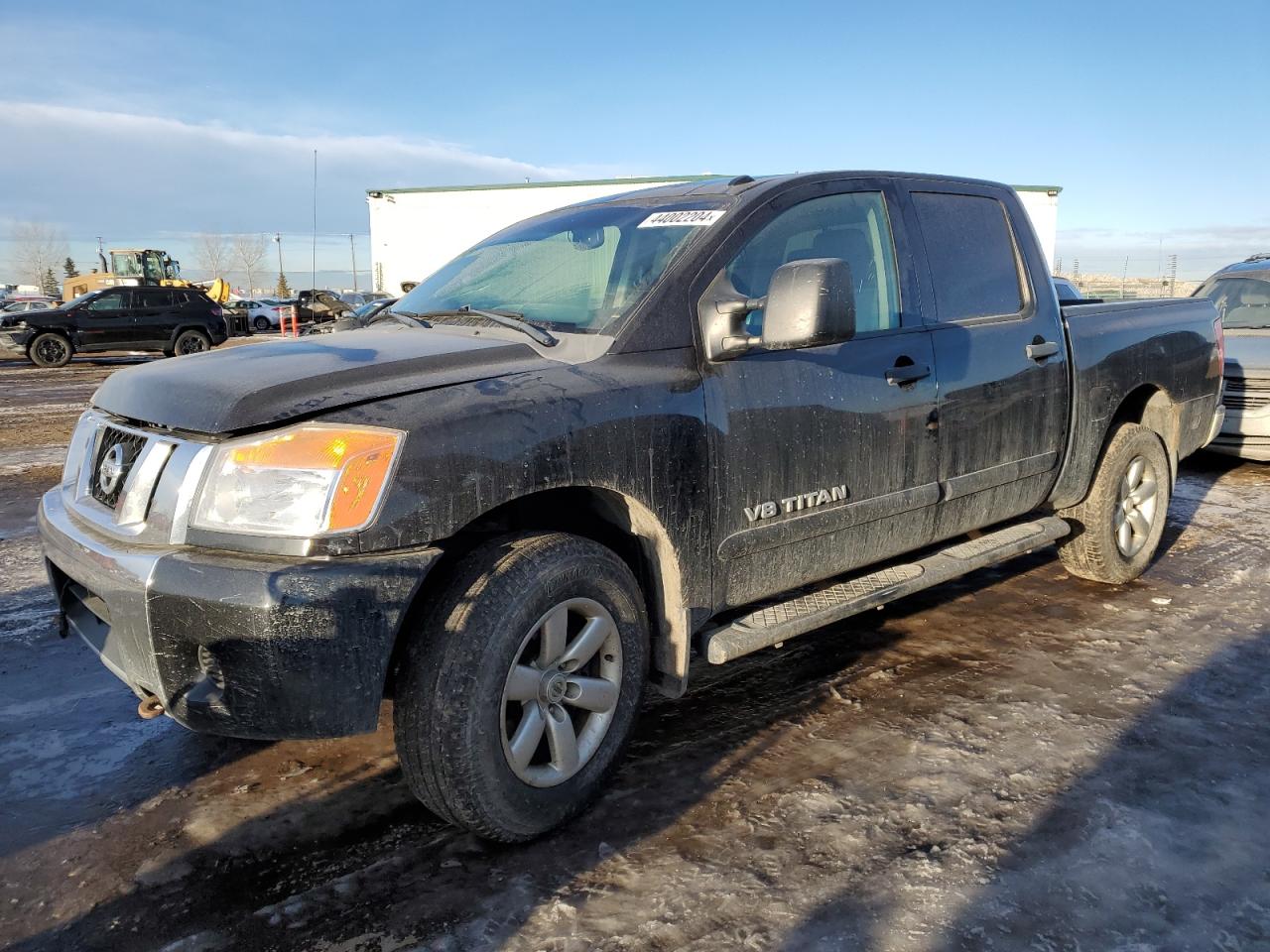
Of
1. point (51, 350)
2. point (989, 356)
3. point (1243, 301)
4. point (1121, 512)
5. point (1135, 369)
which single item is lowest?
point (1121, 512)

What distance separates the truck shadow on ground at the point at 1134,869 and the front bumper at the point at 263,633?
1185 mm

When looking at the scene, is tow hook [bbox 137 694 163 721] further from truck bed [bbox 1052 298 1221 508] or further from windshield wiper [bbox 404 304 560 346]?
truck bed [bbox 1052 298 1221 508]

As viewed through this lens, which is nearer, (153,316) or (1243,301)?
(1243,301)

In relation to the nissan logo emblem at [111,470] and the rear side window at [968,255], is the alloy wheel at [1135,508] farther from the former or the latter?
the nissan logo emblem at [111,470]

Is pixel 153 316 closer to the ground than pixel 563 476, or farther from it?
farther from it

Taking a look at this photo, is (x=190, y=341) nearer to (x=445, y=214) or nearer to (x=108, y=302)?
(x=108, y=302)

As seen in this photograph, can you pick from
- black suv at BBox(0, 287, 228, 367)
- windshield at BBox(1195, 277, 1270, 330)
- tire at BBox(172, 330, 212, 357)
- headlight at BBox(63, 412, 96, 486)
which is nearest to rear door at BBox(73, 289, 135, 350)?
black suv at BBox(0, 287, 228, 367)

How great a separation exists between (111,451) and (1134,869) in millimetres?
2957

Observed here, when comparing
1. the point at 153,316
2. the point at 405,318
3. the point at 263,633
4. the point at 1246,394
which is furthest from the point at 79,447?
the point at 153,316

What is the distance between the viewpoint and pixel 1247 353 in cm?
798

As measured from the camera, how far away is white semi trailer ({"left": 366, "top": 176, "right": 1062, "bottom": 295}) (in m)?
29.6

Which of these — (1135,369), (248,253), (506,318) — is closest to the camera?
(506,318)

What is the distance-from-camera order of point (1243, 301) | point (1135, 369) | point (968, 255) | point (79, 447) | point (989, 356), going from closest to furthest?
point (79, 447)
point (989, 356)
point (968, 255)
point (1135, 369)
point (1243, 301)

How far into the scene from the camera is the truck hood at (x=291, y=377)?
2307 mm
